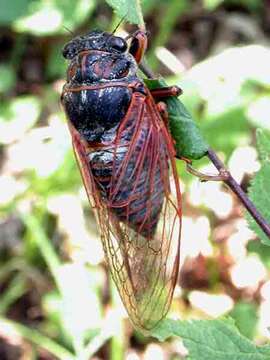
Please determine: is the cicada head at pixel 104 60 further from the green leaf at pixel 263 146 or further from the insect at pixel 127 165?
the green leaf at pixel 263 146

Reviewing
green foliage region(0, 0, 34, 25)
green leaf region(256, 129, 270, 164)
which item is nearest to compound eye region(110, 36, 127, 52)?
green leaf region(256, 129, 270, 164)

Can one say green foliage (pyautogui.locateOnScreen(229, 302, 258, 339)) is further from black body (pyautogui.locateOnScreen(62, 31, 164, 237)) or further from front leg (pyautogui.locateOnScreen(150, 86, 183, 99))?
front leg (pyautogui.locateOnScreen(150, 86, 183, 99))

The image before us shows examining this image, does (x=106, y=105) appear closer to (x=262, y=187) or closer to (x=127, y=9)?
(x=127, y=9)

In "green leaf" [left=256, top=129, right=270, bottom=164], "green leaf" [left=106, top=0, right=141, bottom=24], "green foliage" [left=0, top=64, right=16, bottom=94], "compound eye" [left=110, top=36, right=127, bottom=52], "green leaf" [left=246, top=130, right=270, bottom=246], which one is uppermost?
"green leaf" [left=106, top=0, right=141, bottom=24]

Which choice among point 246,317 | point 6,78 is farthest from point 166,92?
point 6,78

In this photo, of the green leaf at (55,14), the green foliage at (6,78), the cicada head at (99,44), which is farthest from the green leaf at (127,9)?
the green foliage at (6,78)

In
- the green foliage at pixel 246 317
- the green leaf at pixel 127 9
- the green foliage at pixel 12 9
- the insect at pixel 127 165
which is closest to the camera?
A: the green leaf at pixel 127 9
